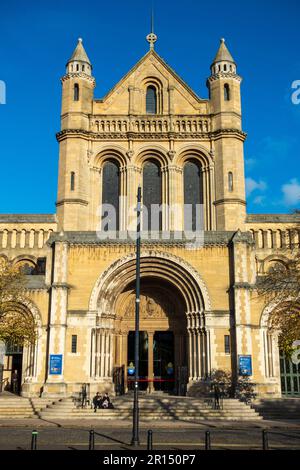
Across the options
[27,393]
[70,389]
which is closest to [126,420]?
[70,389]

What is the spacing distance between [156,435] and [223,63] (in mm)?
31365

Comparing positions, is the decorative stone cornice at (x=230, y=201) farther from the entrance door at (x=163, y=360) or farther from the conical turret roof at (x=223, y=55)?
the conical turret roof at (x=223, y=55)

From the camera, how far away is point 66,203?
38312 millimetres

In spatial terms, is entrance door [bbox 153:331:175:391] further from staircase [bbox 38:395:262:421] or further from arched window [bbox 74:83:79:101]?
arched window [bbox 74:83:79:101]

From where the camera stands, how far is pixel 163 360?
33.3 m

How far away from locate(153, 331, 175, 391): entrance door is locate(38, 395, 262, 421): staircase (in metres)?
5.31

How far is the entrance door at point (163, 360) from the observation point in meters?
32.9

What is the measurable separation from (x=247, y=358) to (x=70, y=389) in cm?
1015

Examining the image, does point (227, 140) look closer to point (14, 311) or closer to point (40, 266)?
point (40, 266)

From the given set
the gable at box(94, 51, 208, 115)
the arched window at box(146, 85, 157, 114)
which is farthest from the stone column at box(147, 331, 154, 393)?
the arched window at box(146, 85, 157, 114)

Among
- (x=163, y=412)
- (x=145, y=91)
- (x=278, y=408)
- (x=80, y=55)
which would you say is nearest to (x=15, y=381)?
(x=163, y=412)

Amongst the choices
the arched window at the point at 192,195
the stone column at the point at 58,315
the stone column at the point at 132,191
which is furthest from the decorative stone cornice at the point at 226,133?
the stone column at the point at 58,315

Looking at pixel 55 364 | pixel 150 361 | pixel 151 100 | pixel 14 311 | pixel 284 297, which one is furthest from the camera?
pixel 151 100

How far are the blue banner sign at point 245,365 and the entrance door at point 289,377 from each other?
10.8ft
